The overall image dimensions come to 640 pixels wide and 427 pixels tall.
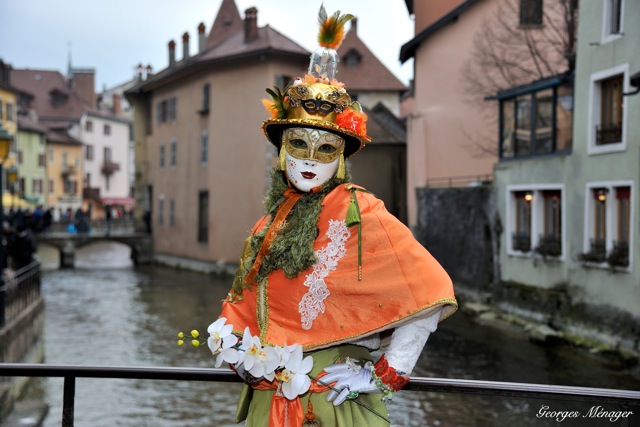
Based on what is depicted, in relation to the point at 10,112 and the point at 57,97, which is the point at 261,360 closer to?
the point at 10,112

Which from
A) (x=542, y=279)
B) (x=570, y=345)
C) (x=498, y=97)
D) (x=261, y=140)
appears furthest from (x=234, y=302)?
(x=261, y=140)

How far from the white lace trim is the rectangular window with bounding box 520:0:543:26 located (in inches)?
842

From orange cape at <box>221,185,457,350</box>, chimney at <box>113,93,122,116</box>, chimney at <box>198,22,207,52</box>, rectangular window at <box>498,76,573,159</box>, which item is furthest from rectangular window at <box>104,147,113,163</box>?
orange cape at <box>221,185,457,350</box>

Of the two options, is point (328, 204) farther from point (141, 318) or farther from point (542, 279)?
point (141, 318)

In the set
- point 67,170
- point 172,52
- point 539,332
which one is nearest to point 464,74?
point 539,332

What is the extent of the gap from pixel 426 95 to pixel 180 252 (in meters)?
13.6

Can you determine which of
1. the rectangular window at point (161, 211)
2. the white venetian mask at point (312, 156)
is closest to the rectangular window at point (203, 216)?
the rectangular window at point (161, 211)

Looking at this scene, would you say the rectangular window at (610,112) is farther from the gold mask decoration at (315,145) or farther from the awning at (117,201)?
the awning at (117,201)

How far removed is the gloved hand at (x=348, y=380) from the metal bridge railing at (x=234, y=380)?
178mm

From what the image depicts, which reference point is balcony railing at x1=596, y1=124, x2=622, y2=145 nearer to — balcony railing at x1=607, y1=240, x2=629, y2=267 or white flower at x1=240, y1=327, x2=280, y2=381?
balcony railing at x1=607, y1=240, x2=629, y2=267

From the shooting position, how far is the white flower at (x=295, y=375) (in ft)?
10.4

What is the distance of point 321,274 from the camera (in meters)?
3.38

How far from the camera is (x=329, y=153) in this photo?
141 inches
